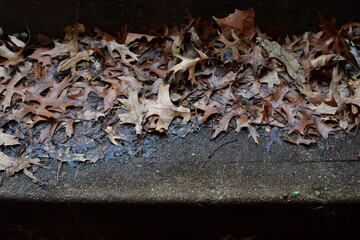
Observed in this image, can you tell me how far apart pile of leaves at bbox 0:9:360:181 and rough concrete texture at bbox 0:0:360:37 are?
0.28ft

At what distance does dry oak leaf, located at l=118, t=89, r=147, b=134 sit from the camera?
8.74ft

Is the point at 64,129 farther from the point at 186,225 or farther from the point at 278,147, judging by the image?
the point at 278,147

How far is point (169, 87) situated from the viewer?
2799mm

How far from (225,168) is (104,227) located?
35.3 inches

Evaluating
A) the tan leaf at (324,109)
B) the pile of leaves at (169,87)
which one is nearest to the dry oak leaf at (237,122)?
the pile of leaves at (169,87)

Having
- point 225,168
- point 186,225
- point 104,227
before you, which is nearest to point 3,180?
point 104,227

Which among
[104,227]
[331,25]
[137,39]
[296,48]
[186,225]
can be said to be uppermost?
[331,25]

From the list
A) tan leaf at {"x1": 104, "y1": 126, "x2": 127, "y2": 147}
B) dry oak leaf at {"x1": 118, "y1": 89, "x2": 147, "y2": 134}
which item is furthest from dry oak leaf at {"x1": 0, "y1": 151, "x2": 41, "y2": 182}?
dry oak leaf at {"x1": 118, "y1": 89, "x2": 147, "y2": 134}

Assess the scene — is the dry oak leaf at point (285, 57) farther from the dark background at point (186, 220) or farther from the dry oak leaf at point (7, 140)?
the dry oak leaf at point (7, 140)

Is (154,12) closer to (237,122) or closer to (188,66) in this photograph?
(188,66)

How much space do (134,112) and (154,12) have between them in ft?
2.90

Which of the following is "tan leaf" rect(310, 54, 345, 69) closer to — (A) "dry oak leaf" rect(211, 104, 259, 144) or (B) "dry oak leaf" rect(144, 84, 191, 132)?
(A) "dry oak leaf" rect(211, 104, 259, 144)

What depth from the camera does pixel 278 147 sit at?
2.50 m

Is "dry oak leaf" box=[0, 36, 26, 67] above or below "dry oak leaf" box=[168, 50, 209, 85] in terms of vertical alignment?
below
